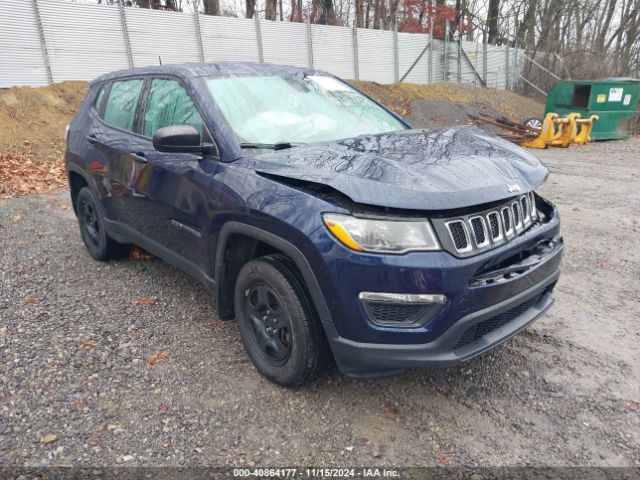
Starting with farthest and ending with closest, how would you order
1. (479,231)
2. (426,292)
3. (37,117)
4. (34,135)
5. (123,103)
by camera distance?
(37,117) → (34,135) → (123,103) → (479,231) → (426,292)

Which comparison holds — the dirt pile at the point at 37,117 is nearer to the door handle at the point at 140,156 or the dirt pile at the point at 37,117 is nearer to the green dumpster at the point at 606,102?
the door handle at the point at 140,156

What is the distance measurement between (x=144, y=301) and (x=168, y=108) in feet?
5.15

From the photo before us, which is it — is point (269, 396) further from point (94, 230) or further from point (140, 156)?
point (94, 230)

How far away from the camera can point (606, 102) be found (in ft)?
43.7

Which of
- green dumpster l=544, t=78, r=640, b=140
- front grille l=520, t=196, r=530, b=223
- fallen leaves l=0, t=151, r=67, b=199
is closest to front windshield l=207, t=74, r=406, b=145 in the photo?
front grille l=520, t=196, r=530, b=223

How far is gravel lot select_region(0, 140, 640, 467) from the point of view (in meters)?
2.38

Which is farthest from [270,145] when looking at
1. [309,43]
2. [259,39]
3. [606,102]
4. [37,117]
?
[309,43]

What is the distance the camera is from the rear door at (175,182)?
3055 mm

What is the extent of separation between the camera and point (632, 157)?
10484 millimetres

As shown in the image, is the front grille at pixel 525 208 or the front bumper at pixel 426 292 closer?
the front bumper at pixel 426 292

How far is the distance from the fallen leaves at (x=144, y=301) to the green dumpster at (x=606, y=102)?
1313 cm

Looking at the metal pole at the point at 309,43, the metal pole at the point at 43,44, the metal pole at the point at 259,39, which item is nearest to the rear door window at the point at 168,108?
the metal pole at the point at 43,44

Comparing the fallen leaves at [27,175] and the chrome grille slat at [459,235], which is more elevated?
the chrome grille slat at [459,235]

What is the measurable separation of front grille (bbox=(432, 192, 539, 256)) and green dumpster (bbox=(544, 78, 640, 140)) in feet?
41.8
